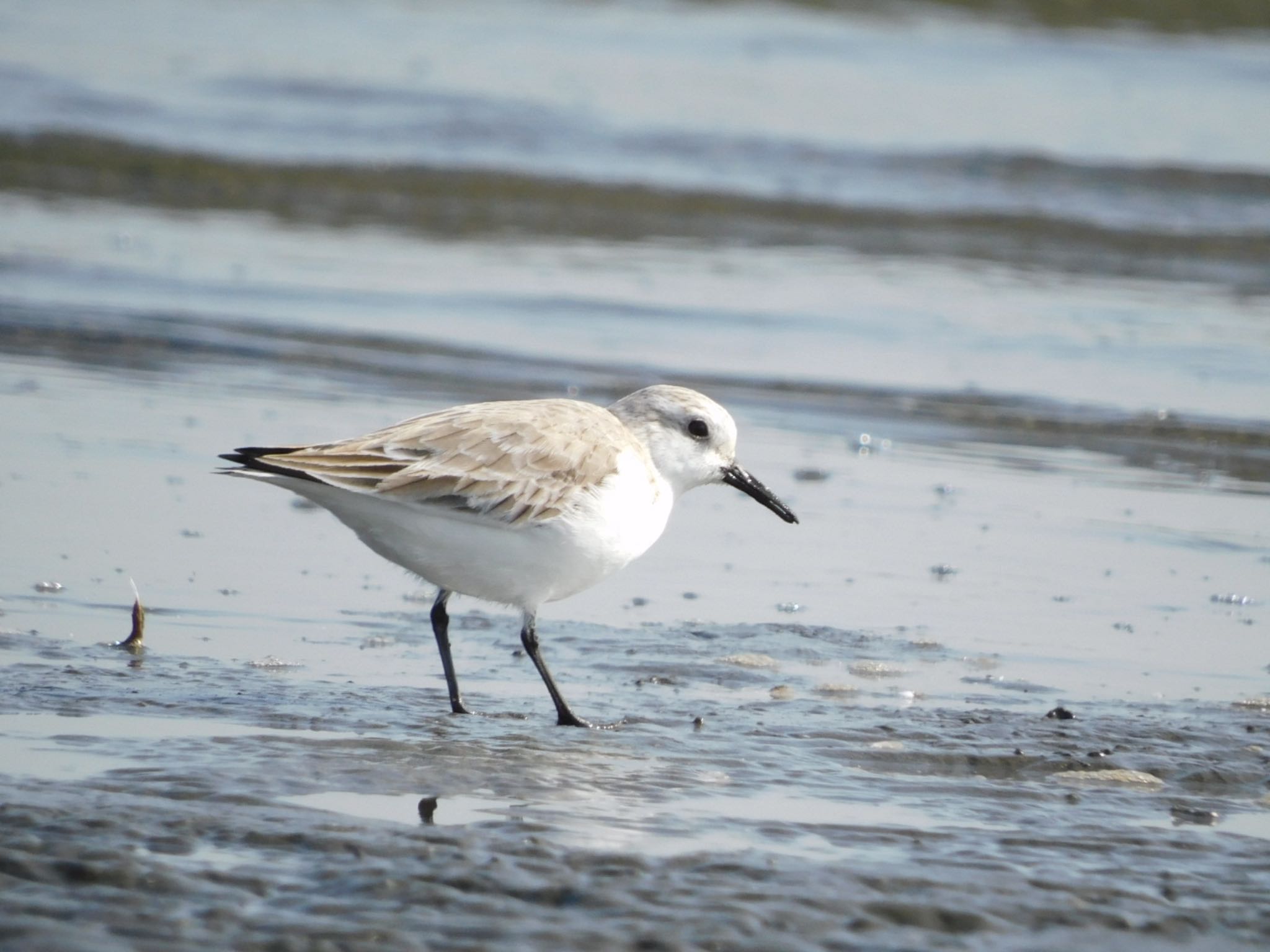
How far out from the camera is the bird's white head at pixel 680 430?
18.0ft

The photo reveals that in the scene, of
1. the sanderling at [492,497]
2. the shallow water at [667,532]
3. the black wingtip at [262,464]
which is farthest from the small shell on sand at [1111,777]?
the black wingtip at [262,464]

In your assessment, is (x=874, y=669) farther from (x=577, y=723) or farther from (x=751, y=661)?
(x=577, y=723)

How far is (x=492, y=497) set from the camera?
4.84 metres

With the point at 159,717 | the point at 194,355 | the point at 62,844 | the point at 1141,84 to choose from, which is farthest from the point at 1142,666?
the point at 1141,84

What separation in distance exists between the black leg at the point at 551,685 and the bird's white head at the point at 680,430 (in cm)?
72

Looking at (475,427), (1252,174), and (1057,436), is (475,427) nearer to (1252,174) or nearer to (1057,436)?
(1057,436)

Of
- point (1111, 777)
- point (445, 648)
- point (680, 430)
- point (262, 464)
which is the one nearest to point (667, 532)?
point (680, 430)

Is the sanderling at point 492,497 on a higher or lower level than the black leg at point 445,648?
higher

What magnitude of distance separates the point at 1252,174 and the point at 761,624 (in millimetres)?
12458

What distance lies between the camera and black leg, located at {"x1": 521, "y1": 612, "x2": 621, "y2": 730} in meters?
4.87

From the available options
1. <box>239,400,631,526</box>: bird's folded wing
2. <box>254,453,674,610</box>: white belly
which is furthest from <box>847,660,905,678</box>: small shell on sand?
<box>239,400,631,526</box>: bird's folded wing

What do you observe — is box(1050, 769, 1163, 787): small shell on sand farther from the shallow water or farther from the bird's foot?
the bird's foot

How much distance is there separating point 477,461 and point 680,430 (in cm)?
85

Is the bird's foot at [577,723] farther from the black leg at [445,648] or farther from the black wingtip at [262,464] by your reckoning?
the black wingtip at [262,464]
